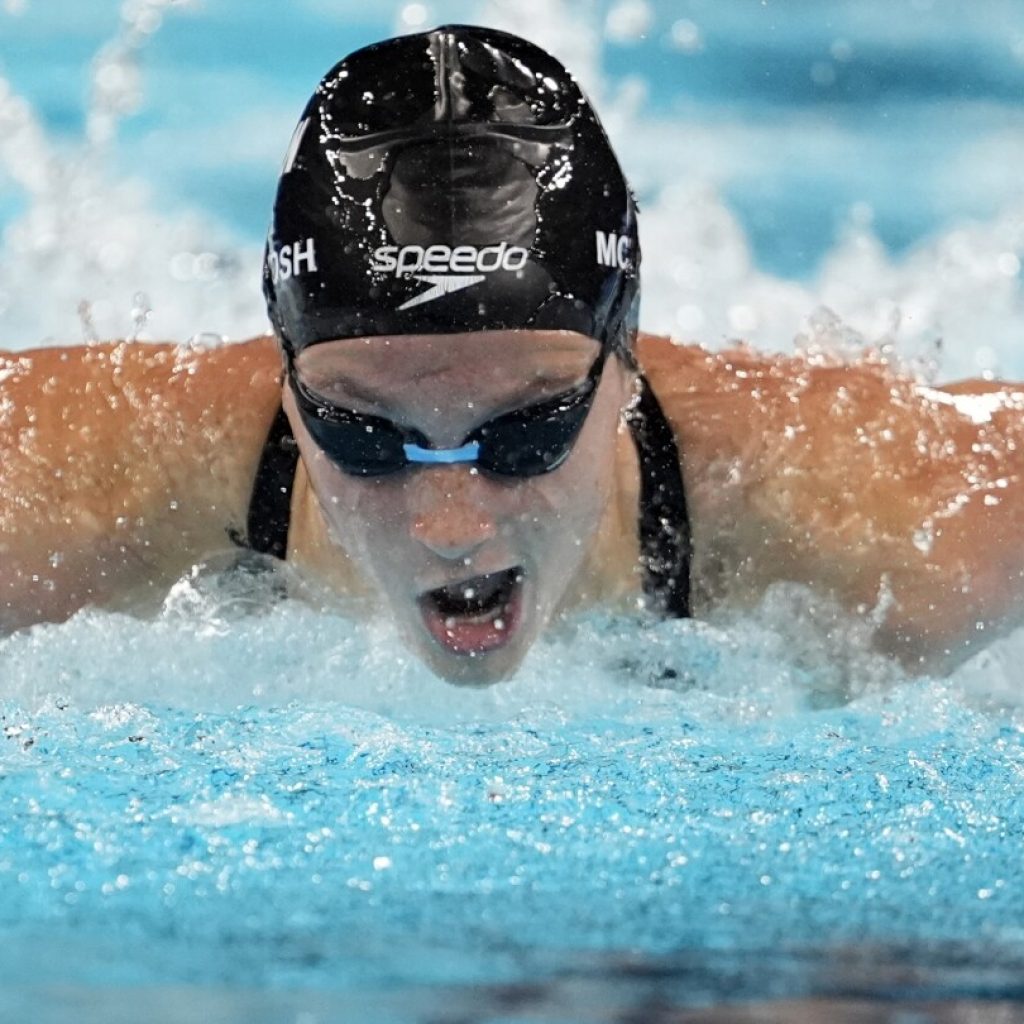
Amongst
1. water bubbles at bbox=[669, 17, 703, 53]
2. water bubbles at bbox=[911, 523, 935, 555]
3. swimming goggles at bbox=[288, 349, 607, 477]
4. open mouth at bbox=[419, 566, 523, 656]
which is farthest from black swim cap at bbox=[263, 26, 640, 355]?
water bubbles at bbox=[669, 17, 703, 53]

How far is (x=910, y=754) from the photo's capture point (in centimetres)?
232

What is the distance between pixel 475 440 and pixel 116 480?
74 cm

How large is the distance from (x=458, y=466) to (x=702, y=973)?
0.98 metres

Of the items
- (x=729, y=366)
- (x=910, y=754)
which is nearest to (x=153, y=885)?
(x=910, y=754)

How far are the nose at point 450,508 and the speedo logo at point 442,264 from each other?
0.24 m

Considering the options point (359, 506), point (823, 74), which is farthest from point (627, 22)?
point (359, 506)

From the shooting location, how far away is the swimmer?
7.72 ft

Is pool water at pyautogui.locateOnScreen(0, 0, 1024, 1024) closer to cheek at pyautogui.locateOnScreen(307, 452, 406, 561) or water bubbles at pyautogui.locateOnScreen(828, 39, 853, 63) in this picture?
cheek at pyautogui.locateOnScreen(307, 452, 406, 561)

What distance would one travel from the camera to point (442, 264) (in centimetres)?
234

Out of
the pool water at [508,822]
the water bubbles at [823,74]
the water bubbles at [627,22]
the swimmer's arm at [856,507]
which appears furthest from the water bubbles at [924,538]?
the water bubbles at [627,22]

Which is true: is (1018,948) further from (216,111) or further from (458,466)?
(216,111)

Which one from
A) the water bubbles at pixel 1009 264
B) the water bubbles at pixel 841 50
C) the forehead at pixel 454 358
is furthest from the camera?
the water bubbles at pixel 841 50

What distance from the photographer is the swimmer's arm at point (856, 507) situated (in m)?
2.73

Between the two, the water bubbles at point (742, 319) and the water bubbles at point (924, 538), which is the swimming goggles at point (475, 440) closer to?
the water bubbles at point (924, 538)
